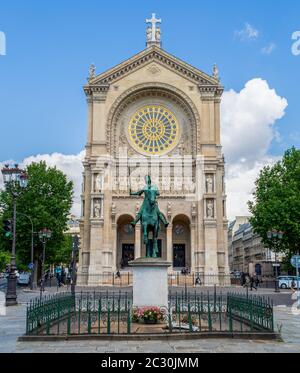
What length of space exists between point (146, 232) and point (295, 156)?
3927cm

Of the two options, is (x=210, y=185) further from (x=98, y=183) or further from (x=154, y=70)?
(x=154, y=70)

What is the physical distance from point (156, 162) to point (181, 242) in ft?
33.8

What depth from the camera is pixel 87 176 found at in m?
55.8

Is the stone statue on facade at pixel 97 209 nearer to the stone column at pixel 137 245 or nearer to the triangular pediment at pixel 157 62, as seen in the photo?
the stone column at pixel 137 245

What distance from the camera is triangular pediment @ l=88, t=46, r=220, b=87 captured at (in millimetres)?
56750

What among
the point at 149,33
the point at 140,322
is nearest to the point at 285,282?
the point at 149,33

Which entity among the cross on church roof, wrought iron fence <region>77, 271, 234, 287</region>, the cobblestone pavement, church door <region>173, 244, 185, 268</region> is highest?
the cross on church roof

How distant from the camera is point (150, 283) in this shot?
18203mm

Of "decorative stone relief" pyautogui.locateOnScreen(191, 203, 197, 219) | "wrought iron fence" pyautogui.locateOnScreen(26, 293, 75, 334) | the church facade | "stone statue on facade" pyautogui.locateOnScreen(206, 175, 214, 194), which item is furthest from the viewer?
"decorative stone relief" pyautogui.locateOnScreen(191, 203, 197, 219)

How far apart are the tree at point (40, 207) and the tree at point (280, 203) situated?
878 inches

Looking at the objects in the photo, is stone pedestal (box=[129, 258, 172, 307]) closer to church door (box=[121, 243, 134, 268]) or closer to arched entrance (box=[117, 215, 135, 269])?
arched entrance (box=[117, 215, 135, 269])

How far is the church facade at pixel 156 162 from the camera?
53375mm

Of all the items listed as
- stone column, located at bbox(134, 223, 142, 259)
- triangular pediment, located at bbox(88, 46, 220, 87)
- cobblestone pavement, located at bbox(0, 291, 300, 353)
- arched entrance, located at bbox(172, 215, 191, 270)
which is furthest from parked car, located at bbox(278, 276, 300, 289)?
cobblestone pavement, located at bbox(0, 291, 300, 353)
